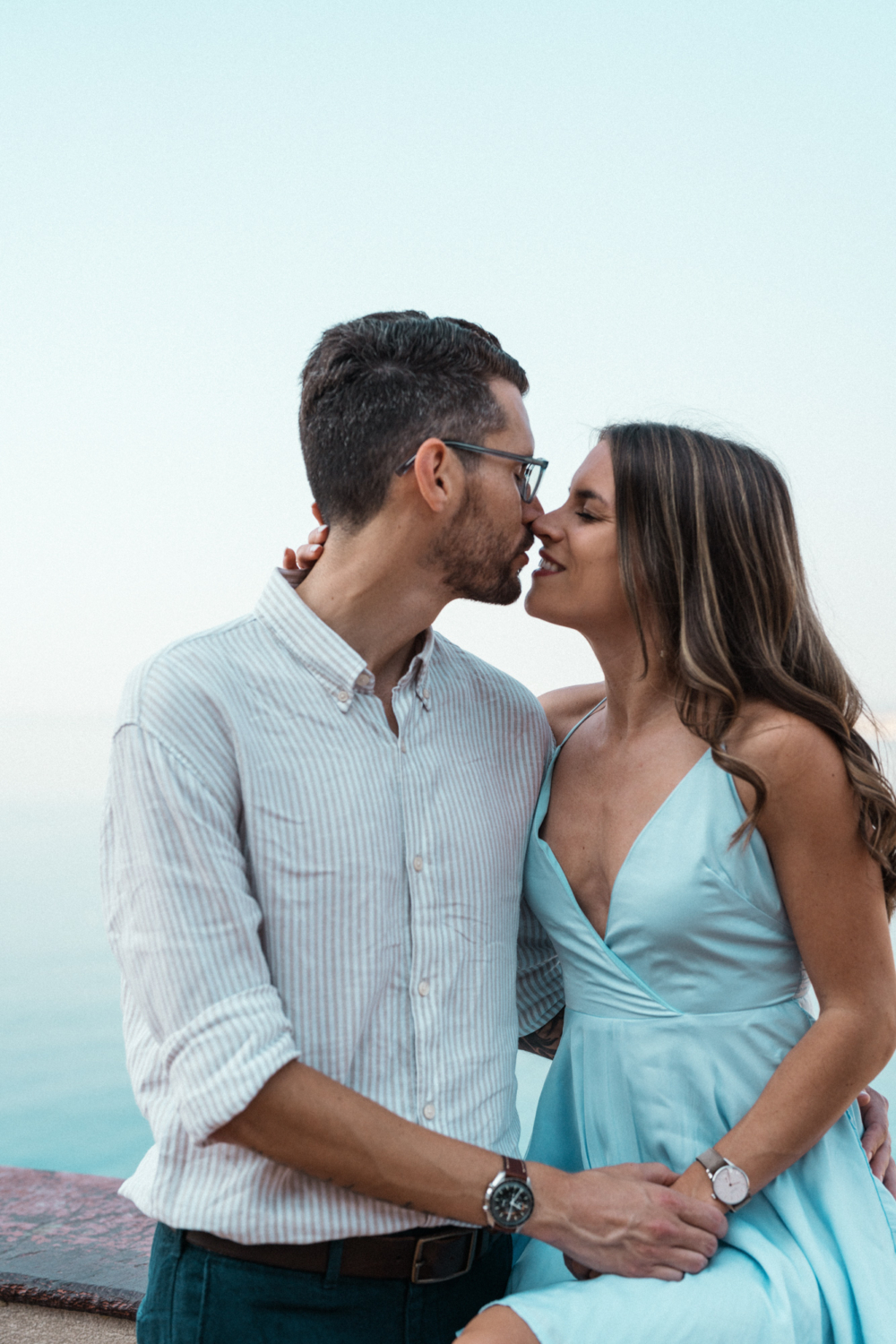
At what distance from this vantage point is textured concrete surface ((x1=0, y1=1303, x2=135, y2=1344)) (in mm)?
2094

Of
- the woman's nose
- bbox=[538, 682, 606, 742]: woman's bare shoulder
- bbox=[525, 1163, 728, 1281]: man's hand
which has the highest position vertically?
the woman's nose

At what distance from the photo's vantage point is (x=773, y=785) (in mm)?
1551

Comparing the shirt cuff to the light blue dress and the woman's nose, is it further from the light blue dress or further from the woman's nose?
the woman's nose

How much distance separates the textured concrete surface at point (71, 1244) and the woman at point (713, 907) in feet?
3.01

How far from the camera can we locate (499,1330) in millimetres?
1312

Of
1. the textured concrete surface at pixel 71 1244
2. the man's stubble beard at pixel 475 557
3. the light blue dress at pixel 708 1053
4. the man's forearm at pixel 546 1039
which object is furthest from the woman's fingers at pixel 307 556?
the textured concrete surface at pixel 71 1244

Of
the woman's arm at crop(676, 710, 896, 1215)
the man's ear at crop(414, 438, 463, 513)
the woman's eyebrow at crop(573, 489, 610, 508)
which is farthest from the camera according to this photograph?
the woman's eyebrow at crop(573, 489, 610, 508)

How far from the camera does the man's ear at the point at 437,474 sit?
169cm

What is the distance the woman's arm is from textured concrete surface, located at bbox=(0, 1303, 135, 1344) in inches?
47.8

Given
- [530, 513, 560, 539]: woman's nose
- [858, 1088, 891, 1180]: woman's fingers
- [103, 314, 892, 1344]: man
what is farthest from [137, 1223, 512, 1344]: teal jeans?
[530, 513, 560, 539]: woman's nose

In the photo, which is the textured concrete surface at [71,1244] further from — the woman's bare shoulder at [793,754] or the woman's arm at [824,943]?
the woman's bare shoulder at [793,754]

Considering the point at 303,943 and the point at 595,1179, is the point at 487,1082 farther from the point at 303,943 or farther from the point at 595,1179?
the point at 303,943

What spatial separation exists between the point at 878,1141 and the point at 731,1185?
36 centimetres

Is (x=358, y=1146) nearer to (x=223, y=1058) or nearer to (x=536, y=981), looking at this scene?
(x=223, y=1058)
